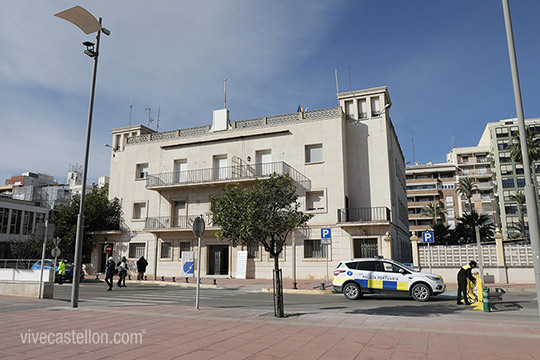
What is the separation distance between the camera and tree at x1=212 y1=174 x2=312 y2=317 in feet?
37.5

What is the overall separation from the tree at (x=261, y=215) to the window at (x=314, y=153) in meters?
17.9

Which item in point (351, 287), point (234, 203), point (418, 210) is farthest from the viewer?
point (418, 210)

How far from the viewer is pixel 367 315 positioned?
36.0 ft

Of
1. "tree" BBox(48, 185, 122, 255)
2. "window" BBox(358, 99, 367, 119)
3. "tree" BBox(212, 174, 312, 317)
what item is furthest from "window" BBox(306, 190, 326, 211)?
"tree" BBox(48, 185, 122, 255)

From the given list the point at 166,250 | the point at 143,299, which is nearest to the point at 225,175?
the point at 166,250

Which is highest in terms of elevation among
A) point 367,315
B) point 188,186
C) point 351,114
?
point 351,114

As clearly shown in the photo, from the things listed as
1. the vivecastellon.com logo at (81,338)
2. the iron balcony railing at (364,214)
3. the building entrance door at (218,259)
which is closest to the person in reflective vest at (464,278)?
the vivecastellon.com logo at (81,338)

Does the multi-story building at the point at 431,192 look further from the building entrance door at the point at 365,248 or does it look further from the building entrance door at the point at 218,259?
the building entrance door at the point at 218,259

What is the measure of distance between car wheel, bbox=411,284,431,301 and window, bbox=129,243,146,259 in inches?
974

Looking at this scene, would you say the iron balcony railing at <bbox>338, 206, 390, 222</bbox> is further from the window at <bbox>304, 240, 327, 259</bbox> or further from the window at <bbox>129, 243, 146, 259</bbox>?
the window at <bbox>129, 243, 146, 259</bbox>

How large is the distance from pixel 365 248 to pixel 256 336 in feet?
66.6

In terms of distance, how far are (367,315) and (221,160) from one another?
2355cm

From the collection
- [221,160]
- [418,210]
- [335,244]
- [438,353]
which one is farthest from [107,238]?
[418,210]

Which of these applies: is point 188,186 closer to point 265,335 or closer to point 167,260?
point 167,260
